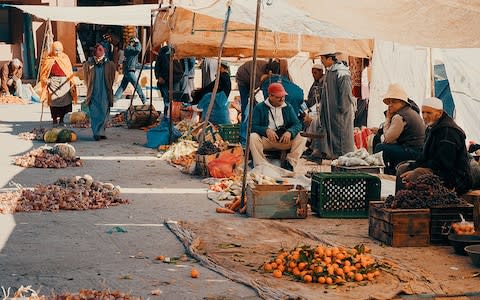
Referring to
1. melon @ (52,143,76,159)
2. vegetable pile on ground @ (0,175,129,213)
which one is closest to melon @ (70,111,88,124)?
melon @ (52,143,76,159)

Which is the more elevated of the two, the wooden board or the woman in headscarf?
the woman in headscarf

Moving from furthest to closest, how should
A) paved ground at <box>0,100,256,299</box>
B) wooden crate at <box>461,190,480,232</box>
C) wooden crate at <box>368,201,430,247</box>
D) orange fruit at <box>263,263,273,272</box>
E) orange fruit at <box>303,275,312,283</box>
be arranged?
wooden crate at <box>461,190,480,232</box>, wooden crate at <box>368,201,430,247</box>, orange fruit at <box>263,263,273,272</box>, orange fruit at <box>303,275,312,283</box>, paved ground at <box>0,100,256,299</box>

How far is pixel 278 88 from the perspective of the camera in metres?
11.9

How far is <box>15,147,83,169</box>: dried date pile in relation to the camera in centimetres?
1248

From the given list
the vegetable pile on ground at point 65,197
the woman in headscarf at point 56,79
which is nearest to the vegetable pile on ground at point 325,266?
the vegetable pile on ground at point 65,197

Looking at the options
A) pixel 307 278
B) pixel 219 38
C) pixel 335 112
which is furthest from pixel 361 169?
pixel 307 278

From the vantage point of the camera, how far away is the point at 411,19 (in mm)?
7297

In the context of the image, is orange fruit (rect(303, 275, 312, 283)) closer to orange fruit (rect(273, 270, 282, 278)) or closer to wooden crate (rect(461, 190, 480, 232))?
orange fruit (rect(273, 270, 282, 278))

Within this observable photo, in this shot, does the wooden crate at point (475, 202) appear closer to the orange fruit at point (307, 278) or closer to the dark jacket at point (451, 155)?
the dark jacket at point (451, 155)

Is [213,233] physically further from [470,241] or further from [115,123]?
[115,123]

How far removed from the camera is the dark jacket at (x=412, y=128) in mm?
11078

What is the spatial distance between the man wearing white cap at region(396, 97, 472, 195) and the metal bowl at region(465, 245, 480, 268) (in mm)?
1504

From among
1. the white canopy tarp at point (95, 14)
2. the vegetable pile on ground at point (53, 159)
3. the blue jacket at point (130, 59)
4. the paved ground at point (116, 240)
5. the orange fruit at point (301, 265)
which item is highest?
the white canopy tarp at point (95, 14)

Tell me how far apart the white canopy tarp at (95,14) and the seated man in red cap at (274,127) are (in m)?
8.66
